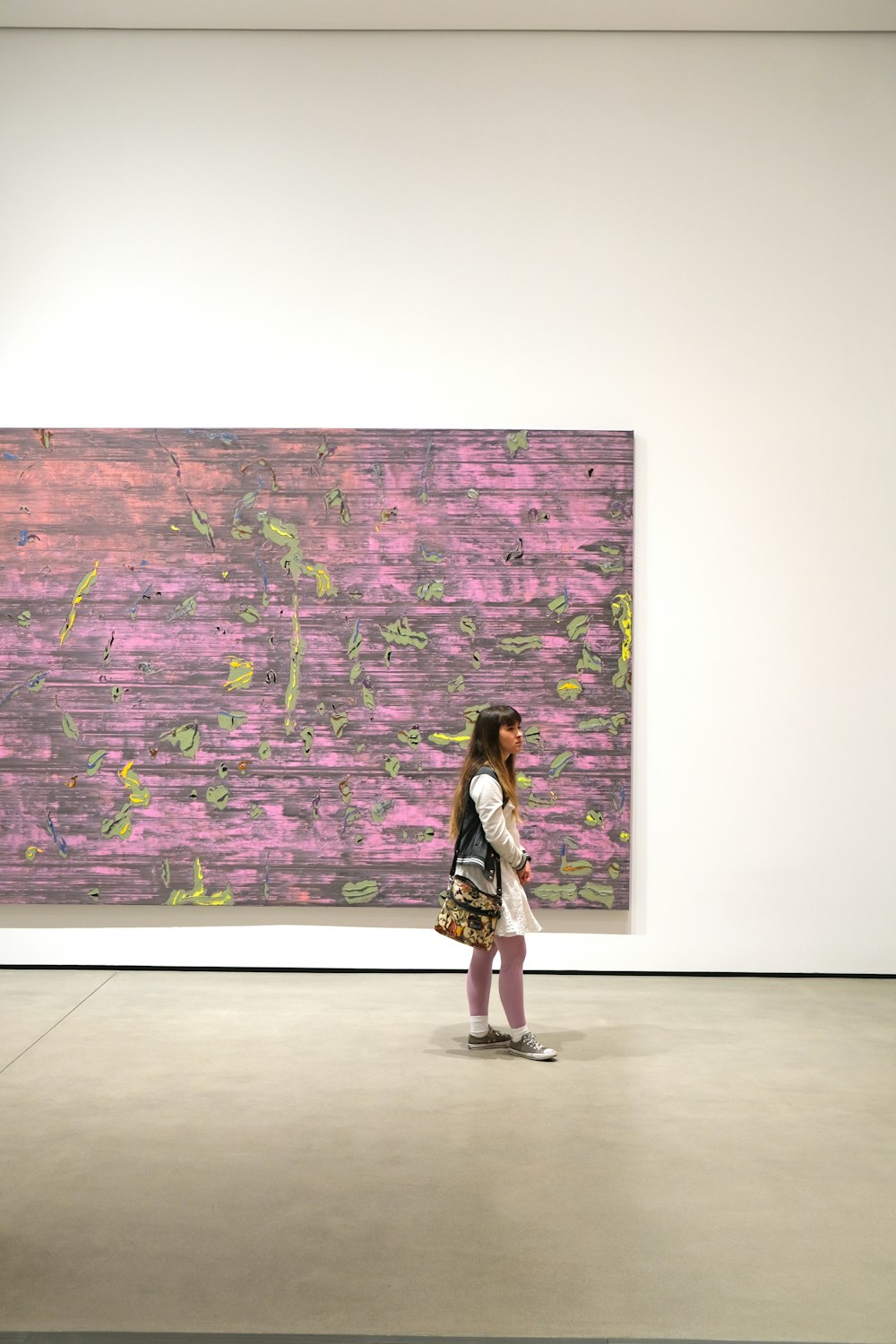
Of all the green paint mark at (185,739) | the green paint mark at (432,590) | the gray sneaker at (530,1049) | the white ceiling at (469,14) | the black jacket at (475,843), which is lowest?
the gray sneaker at (530,1049)

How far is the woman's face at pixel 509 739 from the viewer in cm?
435

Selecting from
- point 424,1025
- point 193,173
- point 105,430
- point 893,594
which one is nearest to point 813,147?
point 893,594

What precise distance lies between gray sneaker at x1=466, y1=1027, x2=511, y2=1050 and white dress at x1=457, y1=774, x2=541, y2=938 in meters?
0.45

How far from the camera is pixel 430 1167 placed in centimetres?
328

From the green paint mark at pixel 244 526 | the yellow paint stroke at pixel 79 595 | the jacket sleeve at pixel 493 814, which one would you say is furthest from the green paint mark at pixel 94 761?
the jacket sleeve at pixel 493 814

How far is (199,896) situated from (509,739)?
82.2 inches

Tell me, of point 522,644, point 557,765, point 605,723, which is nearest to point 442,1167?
Result: point 557,765

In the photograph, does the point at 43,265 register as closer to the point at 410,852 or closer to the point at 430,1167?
the point at 410,852

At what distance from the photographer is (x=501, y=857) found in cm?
429

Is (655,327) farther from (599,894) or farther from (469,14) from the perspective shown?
(599,894)

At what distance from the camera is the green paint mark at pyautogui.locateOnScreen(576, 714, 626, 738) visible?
5.64 m

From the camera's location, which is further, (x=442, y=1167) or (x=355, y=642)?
(x=355, y=642)

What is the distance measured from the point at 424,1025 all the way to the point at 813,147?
14.5 feet

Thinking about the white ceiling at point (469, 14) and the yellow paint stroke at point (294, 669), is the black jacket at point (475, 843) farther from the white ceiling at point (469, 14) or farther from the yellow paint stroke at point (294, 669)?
the white ceiling at point (469, 14)
